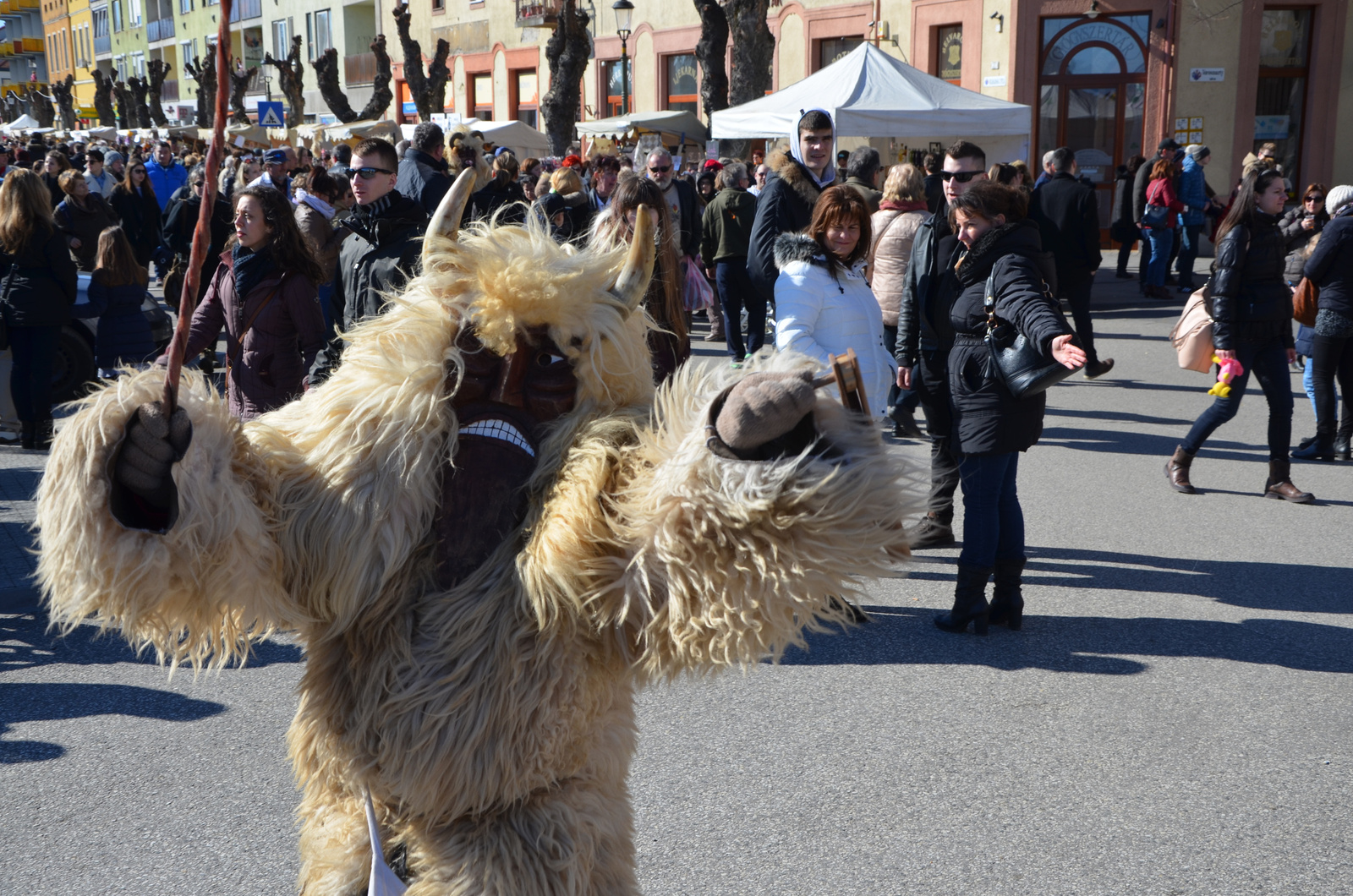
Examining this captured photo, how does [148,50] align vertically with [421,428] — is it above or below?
above

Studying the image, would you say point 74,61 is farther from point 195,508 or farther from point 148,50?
point 195,508

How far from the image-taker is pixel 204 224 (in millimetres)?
1581

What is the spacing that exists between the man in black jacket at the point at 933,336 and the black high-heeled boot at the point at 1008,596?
615 mm

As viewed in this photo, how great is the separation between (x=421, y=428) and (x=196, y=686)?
2.87m

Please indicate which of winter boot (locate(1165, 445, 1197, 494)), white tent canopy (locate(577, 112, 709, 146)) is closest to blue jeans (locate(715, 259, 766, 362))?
winter boot (locate(1165, 445, 1197, 494))

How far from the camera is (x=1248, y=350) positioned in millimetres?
6230

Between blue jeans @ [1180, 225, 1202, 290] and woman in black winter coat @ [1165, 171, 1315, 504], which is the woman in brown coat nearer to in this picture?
woman in black winter coat @ [1165, 171, 1315, 504]

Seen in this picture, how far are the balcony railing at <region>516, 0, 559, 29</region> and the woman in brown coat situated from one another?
27.2 m

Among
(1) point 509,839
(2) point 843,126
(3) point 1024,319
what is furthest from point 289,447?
(2) point 843,126

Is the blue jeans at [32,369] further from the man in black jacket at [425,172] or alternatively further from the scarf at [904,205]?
the scarf at [904,205]

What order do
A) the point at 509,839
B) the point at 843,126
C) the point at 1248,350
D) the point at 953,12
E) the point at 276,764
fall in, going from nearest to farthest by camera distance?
1. the point at 509,839
2. the point at 276,764
3. the point at 1248,350
4. the point at 843,126
5. the point at 953,12

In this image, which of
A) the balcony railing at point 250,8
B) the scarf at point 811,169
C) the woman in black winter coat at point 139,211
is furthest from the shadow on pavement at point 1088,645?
the balcony railing at point 250,8

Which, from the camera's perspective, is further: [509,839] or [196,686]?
[196,686]

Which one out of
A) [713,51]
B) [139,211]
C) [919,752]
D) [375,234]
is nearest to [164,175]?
[139,211]
